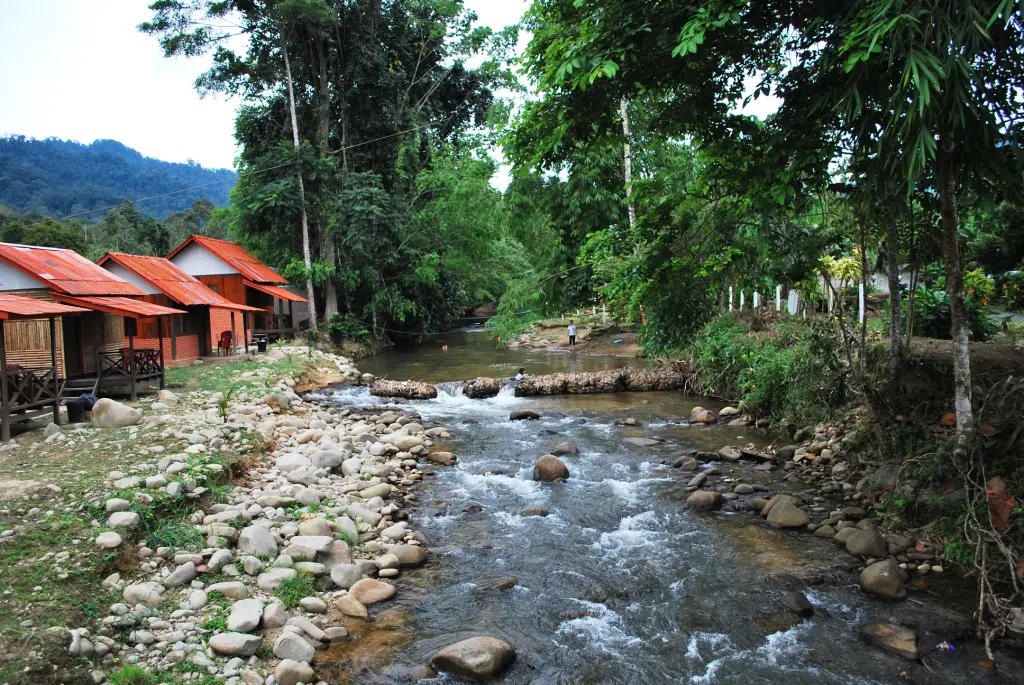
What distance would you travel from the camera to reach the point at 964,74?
5332 mm

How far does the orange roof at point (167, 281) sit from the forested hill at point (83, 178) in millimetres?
49259

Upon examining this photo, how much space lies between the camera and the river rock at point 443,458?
12.4 meters

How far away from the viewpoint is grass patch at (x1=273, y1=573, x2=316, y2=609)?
681cm

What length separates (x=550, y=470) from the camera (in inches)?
440

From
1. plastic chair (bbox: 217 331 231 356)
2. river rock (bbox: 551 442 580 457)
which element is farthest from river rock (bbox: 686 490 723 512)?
plastic chair (bbox: 217 331 231 356)

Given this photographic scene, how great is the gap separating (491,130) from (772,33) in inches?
937

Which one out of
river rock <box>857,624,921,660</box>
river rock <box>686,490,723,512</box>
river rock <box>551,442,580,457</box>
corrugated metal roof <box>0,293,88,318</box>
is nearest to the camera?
river rock <box>857,624,921,660</box>

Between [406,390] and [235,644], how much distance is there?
13754 mm

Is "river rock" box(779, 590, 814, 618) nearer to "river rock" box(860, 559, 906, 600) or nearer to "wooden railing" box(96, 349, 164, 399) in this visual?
"river rock" box(860, 559, 906, 600)

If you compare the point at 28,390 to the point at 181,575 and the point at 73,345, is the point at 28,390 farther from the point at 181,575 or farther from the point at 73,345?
the point at 181,575

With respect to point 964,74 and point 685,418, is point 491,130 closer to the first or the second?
point 685,418

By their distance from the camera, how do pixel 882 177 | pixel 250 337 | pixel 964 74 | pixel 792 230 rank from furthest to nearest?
pixel 250 337 < pixel 792 230 < pixel 882 177 < pixel 964 74

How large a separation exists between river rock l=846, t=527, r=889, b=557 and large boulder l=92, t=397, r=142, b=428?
11.4m

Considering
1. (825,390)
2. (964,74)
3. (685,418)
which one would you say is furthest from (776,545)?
(685,418)
